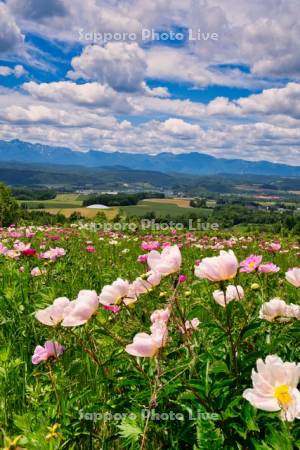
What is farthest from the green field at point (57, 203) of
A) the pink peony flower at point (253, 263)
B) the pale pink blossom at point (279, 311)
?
the pale pink blossom at point (279, 311)

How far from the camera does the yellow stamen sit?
4.27 feet

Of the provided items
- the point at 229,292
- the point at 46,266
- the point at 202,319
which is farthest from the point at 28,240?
the point at 229,292

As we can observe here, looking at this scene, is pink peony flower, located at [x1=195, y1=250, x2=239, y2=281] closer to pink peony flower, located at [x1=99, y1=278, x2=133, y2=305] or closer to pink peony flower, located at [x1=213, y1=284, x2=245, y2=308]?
pink peony flower, located at [x1=213, y1=284, x2=245, y2=308]

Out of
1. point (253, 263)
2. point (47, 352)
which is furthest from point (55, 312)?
point (253, 263)

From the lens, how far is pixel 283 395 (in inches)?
51.8

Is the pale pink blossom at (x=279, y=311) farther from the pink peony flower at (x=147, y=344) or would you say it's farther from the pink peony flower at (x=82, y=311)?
the pink peony flower at (x=82, y=311)

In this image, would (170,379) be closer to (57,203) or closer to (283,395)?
(283,395)

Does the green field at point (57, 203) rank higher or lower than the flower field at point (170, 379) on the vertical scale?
lower

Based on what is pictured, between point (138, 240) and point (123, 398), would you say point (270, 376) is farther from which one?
point (138, 240)

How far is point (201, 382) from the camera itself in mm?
1605

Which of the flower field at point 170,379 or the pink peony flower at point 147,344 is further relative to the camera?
the pink peony flower at point 147,344

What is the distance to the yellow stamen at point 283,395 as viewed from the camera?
4.27ft

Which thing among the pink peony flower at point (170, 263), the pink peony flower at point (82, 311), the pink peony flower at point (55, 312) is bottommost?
the pink peony flower at point (55, 312)

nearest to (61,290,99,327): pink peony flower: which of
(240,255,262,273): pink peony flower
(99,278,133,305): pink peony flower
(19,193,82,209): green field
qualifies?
(99,278,133,305): pink peony flower
